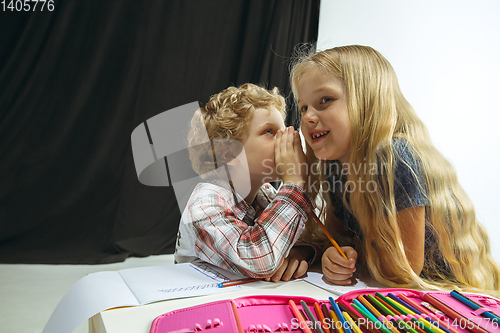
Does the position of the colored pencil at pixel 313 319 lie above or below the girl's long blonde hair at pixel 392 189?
below

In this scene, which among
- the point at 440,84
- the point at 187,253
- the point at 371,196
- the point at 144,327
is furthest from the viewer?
the point at 440,84

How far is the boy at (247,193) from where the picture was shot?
0.64 meters

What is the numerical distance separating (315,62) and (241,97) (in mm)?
264

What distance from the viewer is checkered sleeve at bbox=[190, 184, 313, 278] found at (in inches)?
24.4

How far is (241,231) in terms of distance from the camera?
0.68 meters

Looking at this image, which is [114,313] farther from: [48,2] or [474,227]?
[48,2]

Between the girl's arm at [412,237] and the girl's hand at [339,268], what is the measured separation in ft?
0.20

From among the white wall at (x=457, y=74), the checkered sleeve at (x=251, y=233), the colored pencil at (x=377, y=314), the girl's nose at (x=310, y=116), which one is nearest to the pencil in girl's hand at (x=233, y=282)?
the checkered sleeve at (x=251, y=233)

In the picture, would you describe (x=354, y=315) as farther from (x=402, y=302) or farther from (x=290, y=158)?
(x=290, y=158)

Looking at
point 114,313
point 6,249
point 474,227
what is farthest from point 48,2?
point 474,227

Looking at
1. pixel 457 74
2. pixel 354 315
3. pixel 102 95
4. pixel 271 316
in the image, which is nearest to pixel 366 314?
pixel 354 315

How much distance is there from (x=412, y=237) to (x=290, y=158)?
29 centimetres

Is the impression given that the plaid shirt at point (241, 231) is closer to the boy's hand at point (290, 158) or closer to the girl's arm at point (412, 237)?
the boy's hand at point (290, 158)

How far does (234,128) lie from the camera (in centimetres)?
87
